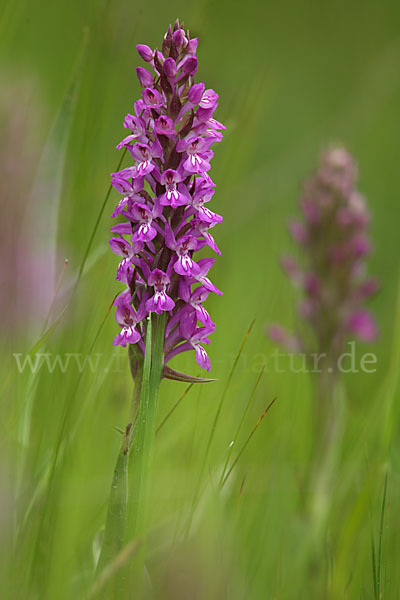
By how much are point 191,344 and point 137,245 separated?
0.25 meters

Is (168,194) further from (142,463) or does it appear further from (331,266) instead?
(331,266)

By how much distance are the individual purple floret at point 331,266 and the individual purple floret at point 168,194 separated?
1.62 m

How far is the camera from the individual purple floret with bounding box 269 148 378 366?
112 inches

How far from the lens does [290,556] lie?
221 cm

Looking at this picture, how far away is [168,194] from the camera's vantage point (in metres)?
1.20

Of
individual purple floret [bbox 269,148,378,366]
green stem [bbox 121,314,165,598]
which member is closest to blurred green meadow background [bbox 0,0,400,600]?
green stem [bbox 121,314,165,598]

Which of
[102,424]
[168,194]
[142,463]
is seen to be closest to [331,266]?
[102,424]

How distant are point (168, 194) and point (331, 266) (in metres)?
1.78

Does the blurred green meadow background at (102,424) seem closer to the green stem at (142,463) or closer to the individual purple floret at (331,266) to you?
the green stem at (142,463)

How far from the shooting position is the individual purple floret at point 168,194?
4.03 ft

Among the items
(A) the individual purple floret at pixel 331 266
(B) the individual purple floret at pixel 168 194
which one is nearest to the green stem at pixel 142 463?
(B) the individual purple floret at pixel 168 194

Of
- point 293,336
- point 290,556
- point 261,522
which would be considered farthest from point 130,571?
point 293,336

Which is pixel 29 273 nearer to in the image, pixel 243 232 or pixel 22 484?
pixel 22 484

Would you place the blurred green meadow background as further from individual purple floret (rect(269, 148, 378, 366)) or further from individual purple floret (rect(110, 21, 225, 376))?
individual purple floret (rect(269, 148, 378, 366))
